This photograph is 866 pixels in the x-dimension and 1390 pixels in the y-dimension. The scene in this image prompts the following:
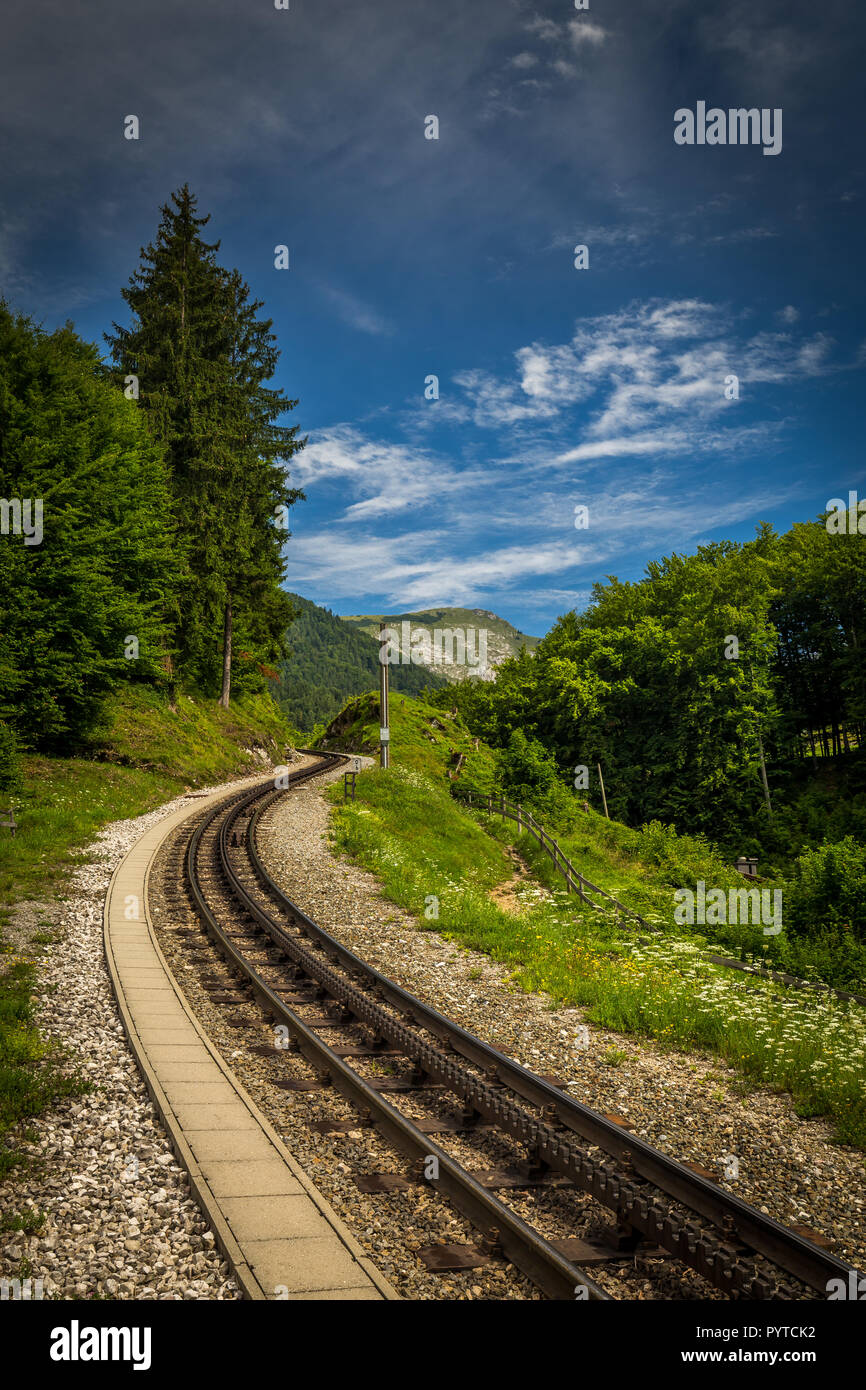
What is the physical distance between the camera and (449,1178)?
556 centimetres

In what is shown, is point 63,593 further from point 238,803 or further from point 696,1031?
point 696,1031

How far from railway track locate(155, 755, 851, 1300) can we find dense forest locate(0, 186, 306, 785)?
14.7 meters

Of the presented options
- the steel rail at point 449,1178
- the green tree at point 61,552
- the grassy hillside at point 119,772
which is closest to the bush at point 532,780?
the grassy hillside at point 119,772

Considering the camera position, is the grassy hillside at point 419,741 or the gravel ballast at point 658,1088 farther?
the grassy hillside at point 419,741

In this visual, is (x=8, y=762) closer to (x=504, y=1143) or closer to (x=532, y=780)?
(x=504, y=1143)

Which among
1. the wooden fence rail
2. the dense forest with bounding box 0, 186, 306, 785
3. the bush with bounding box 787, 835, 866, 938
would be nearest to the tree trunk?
the dense forest with bounding box 0, 186, 306, 785

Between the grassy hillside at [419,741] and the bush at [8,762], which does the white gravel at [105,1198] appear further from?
the grassy hillside at [419,741]

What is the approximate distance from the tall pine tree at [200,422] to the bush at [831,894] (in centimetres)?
2860

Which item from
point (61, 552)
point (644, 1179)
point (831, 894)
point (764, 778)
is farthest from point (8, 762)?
point (764, 778)

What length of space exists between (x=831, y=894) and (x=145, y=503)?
29.8 m

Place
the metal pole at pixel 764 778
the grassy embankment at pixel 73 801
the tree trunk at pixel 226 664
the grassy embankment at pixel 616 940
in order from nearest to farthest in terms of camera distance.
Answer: the grassy embankment at pixel 73 801 → the grassy embankment at pixel 616 940 → the metal pole at pixel 764 778 → the tree trunk at pixel 226 664

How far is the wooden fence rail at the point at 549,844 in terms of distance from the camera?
2090cm

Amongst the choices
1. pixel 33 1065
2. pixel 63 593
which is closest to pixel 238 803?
pixel 63 593

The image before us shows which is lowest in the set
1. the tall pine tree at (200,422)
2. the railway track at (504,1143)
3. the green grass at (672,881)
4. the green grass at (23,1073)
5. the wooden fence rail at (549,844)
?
the green grass at (672,881)
